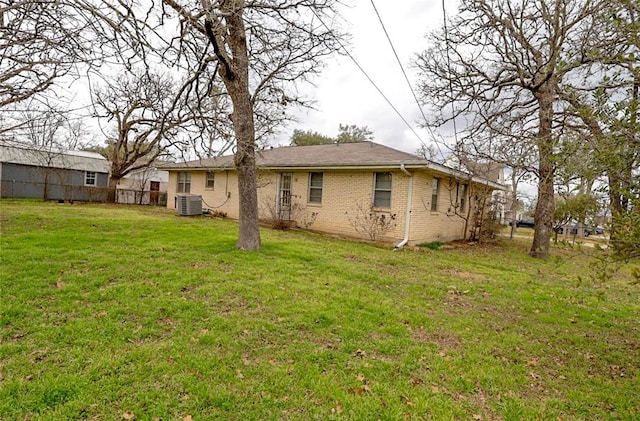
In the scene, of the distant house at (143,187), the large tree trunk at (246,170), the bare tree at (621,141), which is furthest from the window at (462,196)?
the distant house at (143,187)

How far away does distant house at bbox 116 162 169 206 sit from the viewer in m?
22.9

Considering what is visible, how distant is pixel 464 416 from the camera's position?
2.67 metres

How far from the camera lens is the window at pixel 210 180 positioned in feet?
54.8

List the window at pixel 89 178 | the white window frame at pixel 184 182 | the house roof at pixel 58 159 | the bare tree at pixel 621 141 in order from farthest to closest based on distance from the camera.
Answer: the window at pixel 89 178 < the house roof at pixel 58 159 < the white window frame at pixel 184 182 < the bare tree at pixel 621 141

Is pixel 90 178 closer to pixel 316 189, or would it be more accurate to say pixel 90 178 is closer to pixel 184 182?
pixel 184 182

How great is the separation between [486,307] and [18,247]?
804 cm

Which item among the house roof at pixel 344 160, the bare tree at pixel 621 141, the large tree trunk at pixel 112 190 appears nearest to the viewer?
the bare tree at pixel 621 141

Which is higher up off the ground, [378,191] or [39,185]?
[378,191]

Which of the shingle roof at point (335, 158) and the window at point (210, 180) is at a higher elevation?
the shingle roof at point (335, 158)

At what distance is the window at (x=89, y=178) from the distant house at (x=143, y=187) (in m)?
1.69

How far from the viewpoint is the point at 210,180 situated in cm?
1691

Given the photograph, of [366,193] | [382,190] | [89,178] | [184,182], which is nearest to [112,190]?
[89,178]

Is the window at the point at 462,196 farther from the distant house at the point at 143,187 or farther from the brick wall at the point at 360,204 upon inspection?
the distant house at the point at 143,187

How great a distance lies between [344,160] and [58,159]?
20044 millimetres
